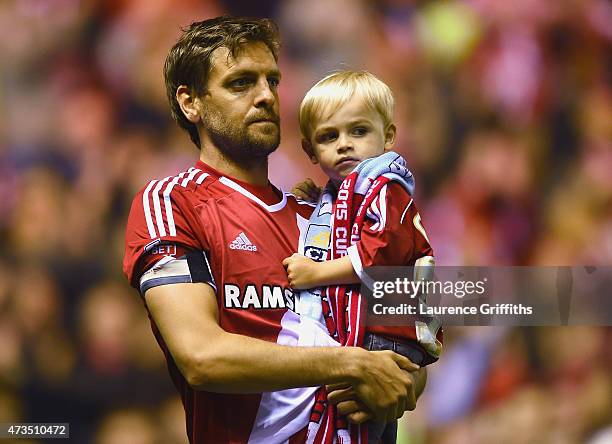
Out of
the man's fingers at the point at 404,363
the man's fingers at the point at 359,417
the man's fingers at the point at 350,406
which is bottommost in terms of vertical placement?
the man's fingers at the point at 359,417

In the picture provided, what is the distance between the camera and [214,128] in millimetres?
2584

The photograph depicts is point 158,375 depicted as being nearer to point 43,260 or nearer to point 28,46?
point 43,260

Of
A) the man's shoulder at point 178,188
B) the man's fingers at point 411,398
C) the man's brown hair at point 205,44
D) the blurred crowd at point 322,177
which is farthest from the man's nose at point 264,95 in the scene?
the blurred crowd at point 322,177

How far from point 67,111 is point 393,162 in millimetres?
2267

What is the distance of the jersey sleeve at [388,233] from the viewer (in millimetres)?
2201

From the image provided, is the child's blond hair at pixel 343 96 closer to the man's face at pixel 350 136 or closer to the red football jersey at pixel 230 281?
the man's face at pixel 350 136

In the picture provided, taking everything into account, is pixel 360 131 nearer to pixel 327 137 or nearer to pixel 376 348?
pixel 327 137

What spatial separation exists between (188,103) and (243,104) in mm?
219

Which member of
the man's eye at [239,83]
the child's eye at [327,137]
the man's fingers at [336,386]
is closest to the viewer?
the man's fingers at [336,386]

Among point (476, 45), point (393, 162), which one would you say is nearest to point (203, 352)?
point (393, 162)

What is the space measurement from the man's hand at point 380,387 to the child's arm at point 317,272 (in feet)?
0.63

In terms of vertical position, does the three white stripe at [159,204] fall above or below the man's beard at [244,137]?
below

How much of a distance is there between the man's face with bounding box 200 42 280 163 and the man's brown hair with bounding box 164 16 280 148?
21 millimetres

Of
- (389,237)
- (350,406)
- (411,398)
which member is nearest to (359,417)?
(350,406)
